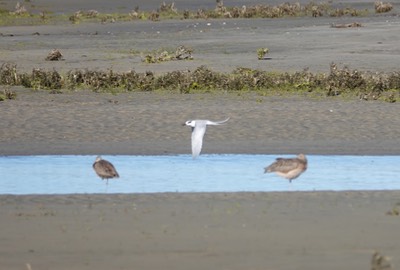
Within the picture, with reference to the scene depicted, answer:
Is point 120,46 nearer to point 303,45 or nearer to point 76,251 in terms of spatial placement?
point 303,45

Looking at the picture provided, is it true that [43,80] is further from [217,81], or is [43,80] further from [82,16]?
[82,16]

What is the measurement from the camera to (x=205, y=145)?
1534cm

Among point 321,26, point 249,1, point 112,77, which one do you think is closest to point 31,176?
point 112,77

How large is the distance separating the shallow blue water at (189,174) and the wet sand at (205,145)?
1.67 ft

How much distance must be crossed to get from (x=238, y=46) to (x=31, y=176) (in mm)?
16634

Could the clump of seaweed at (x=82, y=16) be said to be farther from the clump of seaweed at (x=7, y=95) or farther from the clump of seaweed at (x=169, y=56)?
the clump of seaweed at (x=7, y=95)

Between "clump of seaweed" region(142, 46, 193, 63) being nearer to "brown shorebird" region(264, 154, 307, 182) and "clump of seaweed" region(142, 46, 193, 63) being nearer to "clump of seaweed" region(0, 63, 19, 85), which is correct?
"clump of seaweed" region(0, 63, 19, 85)

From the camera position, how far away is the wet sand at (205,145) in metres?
8.71

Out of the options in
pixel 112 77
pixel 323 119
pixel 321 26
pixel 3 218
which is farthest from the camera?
pixel 321 26

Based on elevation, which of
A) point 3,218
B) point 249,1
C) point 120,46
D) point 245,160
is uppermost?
point 3,218

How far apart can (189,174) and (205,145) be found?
2291 mm

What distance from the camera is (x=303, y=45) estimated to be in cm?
2853

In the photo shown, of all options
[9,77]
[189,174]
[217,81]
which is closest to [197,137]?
[189,174]

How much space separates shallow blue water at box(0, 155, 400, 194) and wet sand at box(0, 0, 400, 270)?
1.67 ft
